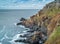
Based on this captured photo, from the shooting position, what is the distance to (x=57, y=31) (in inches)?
2370

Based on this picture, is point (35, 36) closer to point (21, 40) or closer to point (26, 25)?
point (21, 40)

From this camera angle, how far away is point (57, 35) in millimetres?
57750

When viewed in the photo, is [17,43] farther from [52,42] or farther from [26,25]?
[26,25]

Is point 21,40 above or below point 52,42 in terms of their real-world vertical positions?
below

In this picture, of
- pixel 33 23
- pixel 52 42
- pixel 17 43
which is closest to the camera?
pixel 52 42

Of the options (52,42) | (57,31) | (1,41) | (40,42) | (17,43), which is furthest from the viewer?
(1,41)

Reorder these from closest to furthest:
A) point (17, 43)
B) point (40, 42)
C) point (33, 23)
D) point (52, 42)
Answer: point (52, 42) → point (40, 42) → point (17, 43) → point (33, 23)

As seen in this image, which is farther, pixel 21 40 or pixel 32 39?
pixel 21 40

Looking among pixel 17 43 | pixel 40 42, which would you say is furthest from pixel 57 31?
pixel 17 43

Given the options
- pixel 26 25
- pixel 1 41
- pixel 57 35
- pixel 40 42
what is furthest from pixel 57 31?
pixel 26 25

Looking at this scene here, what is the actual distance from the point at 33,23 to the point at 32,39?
35457 mm

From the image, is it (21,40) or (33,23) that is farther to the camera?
(33,23)

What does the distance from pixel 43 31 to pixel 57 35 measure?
1089 inches

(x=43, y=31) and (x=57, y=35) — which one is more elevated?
(x=57, y=35)
